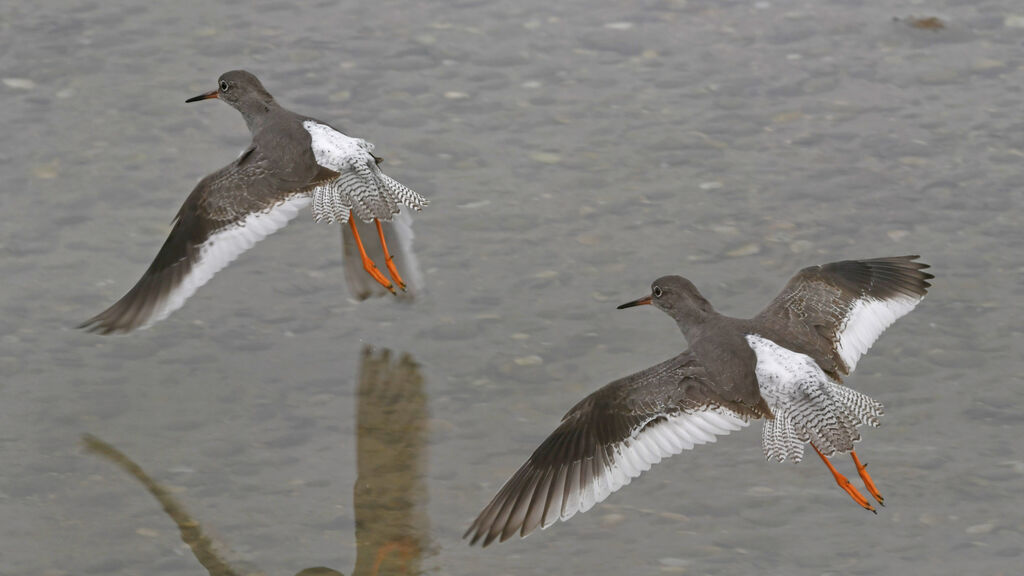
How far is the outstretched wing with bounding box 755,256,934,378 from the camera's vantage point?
21.3 feet

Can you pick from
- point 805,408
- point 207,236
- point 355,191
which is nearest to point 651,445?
point 805,408

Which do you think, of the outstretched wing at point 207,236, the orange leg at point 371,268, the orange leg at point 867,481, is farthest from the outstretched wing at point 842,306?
the outstretched wing at point 207,236

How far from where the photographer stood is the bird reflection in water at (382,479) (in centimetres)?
618

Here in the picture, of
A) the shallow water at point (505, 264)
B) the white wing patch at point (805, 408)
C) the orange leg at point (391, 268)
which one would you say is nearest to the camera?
the white wing patch at point (805, 408)

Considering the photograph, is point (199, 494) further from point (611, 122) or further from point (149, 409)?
point (611, 122)

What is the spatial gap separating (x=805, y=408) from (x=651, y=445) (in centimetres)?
65

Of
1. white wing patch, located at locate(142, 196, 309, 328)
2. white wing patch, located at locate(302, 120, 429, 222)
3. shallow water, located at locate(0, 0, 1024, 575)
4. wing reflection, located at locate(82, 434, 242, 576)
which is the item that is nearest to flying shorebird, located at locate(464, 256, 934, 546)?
shallow water, located at locate(0, 0, 1024, 575)

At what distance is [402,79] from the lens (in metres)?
A: 9.68

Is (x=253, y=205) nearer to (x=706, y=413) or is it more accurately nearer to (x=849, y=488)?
(x=706, y=413)

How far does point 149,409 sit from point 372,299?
53.3 inches

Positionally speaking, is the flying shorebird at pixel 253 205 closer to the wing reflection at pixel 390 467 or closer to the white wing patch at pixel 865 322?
the wing reflection at pixel 390 467

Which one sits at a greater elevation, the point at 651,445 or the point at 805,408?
the point at 805,408

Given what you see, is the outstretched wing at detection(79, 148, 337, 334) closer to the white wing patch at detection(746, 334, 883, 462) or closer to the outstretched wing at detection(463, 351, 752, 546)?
the outstretched wing at detection(463, 351, 752, 546)

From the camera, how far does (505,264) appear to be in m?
8.05
